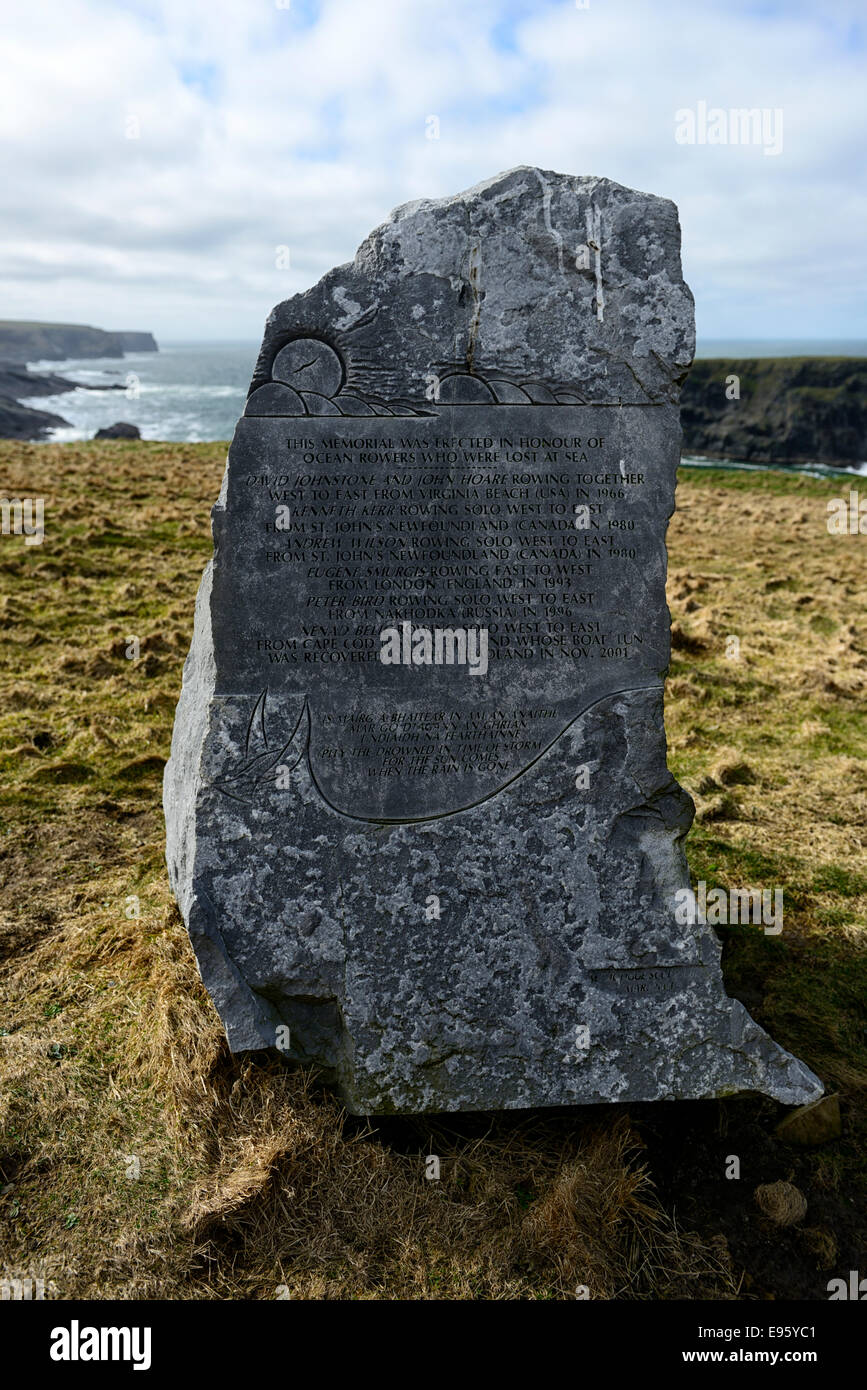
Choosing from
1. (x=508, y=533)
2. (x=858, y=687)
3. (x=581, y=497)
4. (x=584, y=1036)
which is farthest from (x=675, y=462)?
(x=858, y=687)

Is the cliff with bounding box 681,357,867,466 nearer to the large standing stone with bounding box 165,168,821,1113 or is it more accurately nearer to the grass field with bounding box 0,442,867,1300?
the grass field with bounding box 0,442,867,1300

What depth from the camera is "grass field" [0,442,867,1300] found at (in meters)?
3.36

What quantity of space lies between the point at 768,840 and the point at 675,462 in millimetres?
3247

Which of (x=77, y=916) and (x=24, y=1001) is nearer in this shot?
(x=24, y=1001)

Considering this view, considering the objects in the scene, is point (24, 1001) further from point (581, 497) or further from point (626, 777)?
point (581, 497)

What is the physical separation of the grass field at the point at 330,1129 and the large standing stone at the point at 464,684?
10.5 inches

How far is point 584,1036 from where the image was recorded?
12.5 ft

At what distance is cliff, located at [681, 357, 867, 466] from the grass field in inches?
1454

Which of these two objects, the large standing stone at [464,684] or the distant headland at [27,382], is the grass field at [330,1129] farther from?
the distant headland at [27,382]

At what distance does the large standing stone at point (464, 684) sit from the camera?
3561mm

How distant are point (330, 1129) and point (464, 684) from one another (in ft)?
6.05

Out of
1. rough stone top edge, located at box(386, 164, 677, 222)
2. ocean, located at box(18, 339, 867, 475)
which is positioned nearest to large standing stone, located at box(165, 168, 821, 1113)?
rough stone top edge, located at box(386, 164, 677, 222)

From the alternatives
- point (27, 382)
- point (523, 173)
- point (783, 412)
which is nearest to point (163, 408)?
point (27, 382)

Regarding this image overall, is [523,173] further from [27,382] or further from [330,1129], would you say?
[27,382]
